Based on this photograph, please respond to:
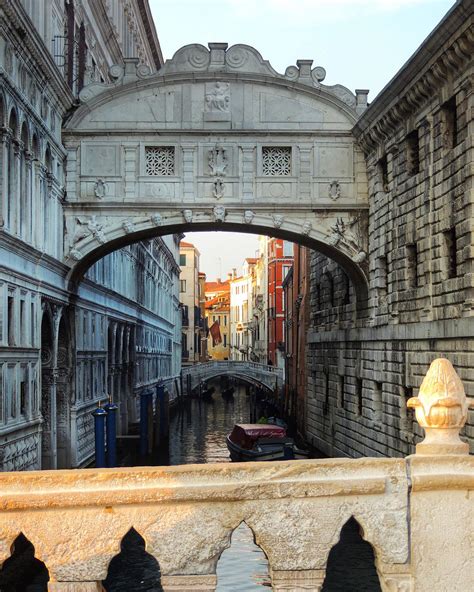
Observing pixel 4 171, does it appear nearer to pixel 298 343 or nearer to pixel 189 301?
pixel 298 343

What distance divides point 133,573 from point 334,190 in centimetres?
938

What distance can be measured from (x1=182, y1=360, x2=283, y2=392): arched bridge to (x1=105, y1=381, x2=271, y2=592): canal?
138cm

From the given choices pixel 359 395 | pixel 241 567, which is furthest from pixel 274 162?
pixel 241 567

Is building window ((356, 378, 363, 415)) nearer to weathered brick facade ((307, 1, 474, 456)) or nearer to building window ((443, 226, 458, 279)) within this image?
weathered brick facade ((307, 1, 474, 456))

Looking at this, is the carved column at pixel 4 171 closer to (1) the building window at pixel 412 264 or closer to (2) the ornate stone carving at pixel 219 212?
(2) the ornate stone carving at pixel 219 212

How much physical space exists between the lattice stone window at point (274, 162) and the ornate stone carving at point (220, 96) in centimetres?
116

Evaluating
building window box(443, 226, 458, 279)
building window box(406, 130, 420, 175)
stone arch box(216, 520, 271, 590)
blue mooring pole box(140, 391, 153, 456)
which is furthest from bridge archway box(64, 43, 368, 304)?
blue mooring pole box(140, 391, 153, 456)

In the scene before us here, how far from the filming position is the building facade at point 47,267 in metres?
14.7

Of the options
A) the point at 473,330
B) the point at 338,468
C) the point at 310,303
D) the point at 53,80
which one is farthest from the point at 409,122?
the point at 338,468

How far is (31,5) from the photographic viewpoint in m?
16.6

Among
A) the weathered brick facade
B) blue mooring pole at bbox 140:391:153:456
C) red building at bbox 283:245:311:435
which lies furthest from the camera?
red building at bbox 283:245:311:435

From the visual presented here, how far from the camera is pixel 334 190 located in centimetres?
1958

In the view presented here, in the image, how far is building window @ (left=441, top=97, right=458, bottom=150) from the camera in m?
14.8

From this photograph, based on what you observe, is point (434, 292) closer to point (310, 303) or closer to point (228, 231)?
point (228, 231)
